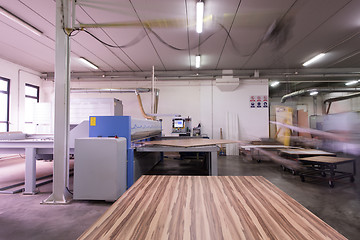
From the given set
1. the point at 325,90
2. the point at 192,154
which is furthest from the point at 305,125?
the point at 192,154

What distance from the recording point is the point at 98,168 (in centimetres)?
257

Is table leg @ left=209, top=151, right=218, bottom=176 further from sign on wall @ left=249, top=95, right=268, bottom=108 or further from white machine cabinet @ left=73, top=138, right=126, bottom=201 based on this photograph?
sign on wall @ left=249, top=95, right=268, bottom=108

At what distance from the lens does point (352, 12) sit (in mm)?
3367

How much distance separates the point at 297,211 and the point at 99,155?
2.43m

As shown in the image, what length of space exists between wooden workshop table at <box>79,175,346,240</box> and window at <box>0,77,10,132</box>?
7.06 metres

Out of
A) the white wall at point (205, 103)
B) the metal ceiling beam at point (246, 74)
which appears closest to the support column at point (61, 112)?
the metal ceiling beam at point (246, 74)

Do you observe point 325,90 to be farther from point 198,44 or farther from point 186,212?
point 186,212

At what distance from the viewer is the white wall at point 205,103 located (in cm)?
702

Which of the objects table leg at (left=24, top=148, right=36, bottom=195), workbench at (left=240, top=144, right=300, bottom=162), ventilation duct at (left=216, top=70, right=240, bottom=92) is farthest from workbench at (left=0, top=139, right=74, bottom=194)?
ventilation duct at (left=216, top=70, right=240, bottom=92)

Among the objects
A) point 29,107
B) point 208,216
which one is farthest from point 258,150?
point 29,107

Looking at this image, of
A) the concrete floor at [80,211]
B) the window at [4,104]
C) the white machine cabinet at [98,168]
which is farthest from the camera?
the window at [4,104]

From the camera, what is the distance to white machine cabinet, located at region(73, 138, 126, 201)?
100 inches

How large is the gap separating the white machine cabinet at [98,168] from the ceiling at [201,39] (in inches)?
67.0

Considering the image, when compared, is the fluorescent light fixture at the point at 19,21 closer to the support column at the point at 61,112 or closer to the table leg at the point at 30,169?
the support column at the point at 61,112
